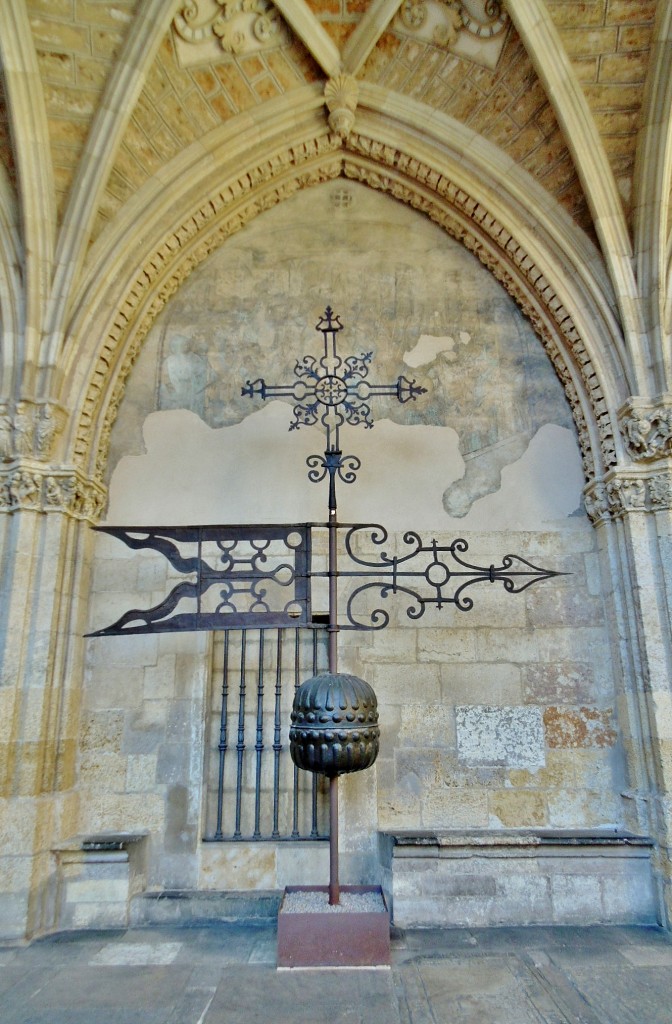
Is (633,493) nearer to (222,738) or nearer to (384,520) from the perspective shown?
(384,520)

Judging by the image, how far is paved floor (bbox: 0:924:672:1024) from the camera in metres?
3.12

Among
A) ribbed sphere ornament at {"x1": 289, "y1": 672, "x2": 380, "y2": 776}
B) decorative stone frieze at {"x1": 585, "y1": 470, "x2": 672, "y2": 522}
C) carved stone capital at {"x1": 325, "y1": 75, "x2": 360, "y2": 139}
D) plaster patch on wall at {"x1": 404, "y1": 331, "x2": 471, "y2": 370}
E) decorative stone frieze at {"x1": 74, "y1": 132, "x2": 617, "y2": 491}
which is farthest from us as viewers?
plaster patch on wall at {"x1": 404, "y1": 331, "x2": 471, "y2": 370}

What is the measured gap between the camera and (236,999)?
3.27m

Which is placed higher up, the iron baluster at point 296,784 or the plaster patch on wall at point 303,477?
the plaster patch on wall at point 303,477

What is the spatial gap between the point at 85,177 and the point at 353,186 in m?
2.43

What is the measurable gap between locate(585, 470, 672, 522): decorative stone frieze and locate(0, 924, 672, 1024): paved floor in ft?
9.35

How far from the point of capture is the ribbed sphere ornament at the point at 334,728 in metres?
3.45

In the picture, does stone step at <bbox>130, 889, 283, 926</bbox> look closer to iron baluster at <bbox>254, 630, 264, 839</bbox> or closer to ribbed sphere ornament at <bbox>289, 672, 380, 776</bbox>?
iron baluster at <bbox>254, 630, 264, 839</bbox>

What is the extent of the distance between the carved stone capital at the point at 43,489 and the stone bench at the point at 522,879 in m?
3.35

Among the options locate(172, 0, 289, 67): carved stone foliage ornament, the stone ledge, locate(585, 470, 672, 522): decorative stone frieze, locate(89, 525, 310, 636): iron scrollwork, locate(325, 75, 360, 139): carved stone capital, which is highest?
locate(172, 0, 289, 67): carved stone foliage ornament

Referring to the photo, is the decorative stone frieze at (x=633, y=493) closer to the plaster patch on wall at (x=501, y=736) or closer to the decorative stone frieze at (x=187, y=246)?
the plaster patch on wall at (x=501, y=736)

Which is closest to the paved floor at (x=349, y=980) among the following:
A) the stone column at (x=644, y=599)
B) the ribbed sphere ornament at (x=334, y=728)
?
the stone column at (x=644, y=599)

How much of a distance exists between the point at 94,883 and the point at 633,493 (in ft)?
15.6

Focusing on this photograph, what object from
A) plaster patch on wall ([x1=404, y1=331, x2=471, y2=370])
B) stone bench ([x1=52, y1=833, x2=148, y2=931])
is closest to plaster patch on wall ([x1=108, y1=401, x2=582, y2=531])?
plaster patch on wall ([x1=404, y1=331, x2=471, y2=370])
